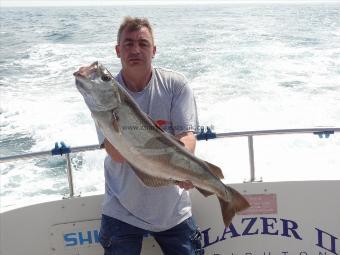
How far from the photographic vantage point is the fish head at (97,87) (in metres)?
1.88

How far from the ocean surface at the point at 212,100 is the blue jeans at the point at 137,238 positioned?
81 cm

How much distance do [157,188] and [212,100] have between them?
23.3ft

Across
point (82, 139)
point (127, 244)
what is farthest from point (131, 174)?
point (82, 139)

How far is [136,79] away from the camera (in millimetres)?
2402

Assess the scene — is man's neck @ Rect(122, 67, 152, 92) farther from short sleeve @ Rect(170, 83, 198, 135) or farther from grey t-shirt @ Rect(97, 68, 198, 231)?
short sleeve @ Rect(170, 83, 198, 135)

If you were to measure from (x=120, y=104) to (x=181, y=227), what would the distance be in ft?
2.83

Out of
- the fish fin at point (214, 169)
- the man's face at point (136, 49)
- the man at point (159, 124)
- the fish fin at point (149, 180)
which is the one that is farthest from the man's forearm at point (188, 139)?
the man's face at point (136, 49)

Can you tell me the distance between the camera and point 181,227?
2.49 meters

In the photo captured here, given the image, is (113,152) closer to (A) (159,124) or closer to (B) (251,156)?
(A) (159,124)

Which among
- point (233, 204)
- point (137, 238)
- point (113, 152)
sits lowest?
point (137, 238)

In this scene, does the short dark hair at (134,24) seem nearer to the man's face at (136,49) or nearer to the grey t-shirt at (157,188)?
the man's face at (136,49)

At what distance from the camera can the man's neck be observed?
2385 mm

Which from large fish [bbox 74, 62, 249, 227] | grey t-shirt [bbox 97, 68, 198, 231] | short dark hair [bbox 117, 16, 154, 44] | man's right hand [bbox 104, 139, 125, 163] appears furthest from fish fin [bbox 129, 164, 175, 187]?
short dark hair [bbox 117, 16, 154, 44]

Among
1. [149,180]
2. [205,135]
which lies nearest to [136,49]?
[149,180]
